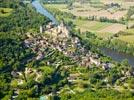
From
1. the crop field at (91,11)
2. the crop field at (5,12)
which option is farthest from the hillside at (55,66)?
the crop field at (91,11)

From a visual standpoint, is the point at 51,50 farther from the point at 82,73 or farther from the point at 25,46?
the point at 82,73

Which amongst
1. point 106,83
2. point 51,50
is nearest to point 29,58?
point 51,50

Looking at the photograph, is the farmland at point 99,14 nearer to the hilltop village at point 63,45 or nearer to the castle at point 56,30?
the castle at point 56,30

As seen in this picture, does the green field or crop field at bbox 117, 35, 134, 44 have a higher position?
the green field

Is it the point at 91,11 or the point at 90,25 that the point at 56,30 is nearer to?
the point at 90,25

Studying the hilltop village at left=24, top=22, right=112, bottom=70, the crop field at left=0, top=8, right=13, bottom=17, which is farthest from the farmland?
the crop field at left=0, top=8, right=13, bottom=17

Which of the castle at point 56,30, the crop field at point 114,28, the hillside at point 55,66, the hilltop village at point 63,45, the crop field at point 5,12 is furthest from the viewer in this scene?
the crop field at point 5,12

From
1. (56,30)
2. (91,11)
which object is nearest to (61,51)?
(56,30)

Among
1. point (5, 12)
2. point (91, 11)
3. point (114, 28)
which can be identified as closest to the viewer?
point (114, 28)

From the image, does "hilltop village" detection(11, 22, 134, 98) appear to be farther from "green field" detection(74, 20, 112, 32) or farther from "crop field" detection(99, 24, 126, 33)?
"crop field" detection(99, 24, 126, 33)

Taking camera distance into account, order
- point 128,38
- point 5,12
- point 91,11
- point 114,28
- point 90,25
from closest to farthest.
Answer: point 128,38 → point 114,28 → point 5,12 → point 90,25 → point 91,11

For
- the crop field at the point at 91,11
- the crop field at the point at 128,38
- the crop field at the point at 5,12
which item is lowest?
the crop field at the point at 128,38
